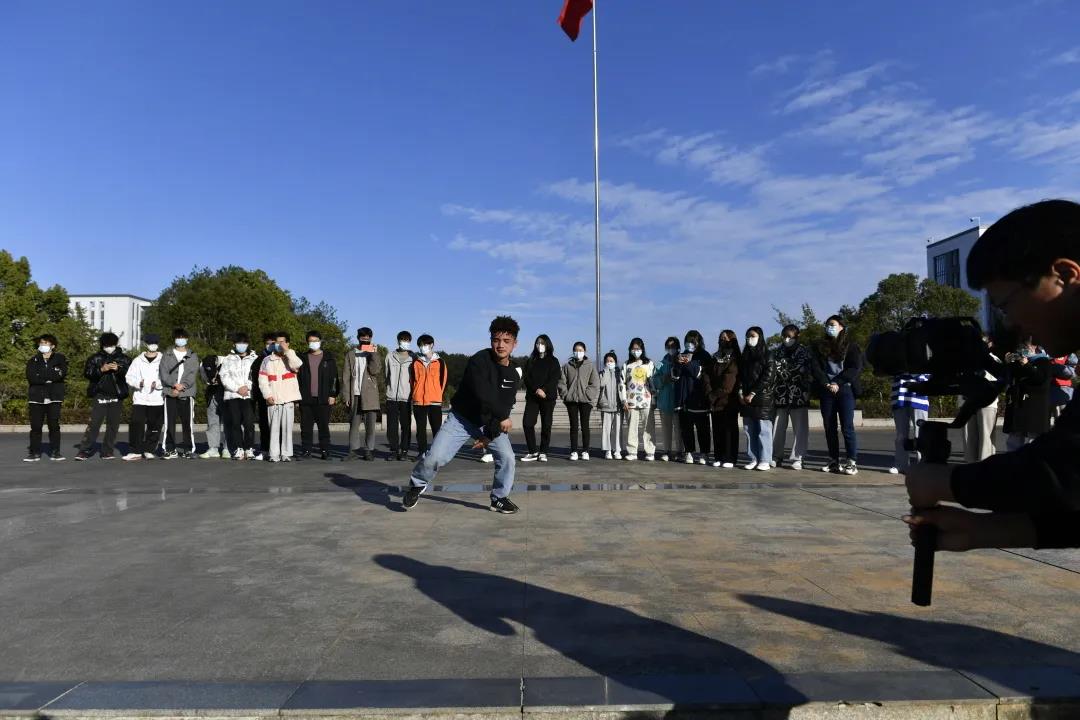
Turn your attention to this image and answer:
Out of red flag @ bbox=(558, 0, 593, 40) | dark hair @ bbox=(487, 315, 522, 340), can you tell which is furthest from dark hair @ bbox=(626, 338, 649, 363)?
red flag @ bbox=(558, 0, 593, 40)

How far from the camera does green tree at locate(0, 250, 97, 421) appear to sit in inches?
1355

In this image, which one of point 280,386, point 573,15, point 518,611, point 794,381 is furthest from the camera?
point 573,15

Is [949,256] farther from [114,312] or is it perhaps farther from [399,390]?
[114,312]

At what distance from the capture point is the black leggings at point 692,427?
441 inches

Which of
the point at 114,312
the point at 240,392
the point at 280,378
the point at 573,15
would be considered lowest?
the point at 240,392

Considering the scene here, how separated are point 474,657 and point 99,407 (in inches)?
441

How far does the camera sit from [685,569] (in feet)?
15.2

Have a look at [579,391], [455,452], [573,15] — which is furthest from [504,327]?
[573,15]

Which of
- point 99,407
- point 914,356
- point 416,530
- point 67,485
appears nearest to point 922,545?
point 914,356

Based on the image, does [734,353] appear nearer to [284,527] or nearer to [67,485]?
[284,527]

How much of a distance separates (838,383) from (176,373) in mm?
10114

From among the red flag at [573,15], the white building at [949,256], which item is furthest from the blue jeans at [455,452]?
the white building at [949,256]

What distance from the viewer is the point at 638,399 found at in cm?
1158

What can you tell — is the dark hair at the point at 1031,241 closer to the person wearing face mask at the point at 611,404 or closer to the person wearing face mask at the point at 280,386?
the person wearing face mask at the point at 611,404
